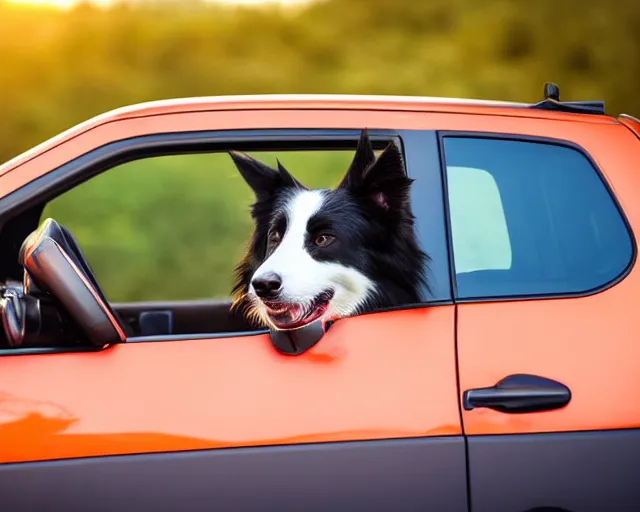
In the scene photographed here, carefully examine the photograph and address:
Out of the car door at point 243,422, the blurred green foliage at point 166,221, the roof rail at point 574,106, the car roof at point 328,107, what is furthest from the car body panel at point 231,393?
the blurred green foliage at point 166,221

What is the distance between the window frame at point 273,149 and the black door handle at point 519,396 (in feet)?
0.83

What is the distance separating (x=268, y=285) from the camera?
229cm

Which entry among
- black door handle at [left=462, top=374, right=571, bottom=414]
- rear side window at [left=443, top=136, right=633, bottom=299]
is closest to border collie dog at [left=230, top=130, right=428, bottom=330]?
rear side window at [left=443, top=136, right=633, bottom=299]

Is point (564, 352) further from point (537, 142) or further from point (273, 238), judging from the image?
point (273, 238)

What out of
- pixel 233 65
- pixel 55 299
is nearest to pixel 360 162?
pixel 55 299

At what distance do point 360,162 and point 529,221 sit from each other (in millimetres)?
500

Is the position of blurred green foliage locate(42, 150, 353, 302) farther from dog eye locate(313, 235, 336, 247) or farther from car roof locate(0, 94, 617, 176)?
car roof locate(0, 94, 617, 176)

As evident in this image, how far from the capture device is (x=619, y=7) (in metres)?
12.6

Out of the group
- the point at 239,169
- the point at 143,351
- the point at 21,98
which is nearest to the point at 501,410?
the point at 143,351

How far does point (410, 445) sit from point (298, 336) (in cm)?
39

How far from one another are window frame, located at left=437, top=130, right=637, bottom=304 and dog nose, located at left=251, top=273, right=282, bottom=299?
0.48m

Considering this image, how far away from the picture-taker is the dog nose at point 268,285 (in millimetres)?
2287

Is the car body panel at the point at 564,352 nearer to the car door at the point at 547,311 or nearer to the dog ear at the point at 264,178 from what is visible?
the car door at the point at 547,311

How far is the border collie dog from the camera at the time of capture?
7.46 feet
